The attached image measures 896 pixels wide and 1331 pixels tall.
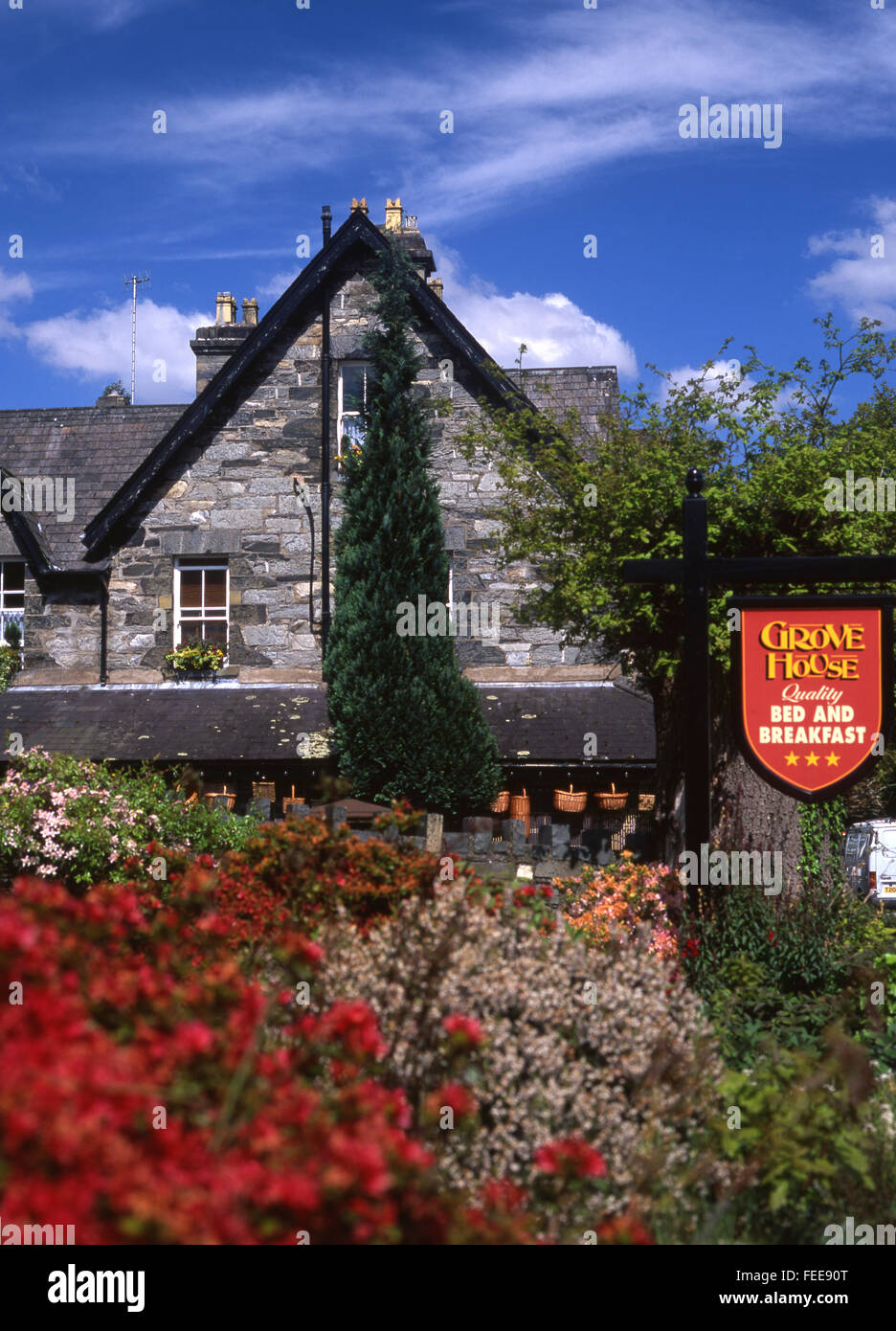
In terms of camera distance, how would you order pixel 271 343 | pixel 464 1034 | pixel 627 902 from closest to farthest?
1. pixel 464 1034
2. pixel 627 902
3. pixel 271 343

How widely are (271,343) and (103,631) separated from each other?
546cm

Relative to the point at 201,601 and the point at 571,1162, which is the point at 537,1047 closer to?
the point at 571,1162

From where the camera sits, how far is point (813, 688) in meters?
7.82

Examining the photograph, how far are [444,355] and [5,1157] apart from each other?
17731 millimetres

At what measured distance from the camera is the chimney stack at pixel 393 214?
21.7 meters

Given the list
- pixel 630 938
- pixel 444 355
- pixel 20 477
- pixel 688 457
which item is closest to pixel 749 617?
pixel 630 938

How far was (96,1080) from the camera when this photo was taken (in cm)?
254

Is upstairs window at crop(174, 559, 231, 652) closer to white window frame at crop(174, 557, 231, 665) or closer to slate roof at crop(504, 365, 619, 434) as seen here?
white window frame at crop(174, 557, 231, 665)

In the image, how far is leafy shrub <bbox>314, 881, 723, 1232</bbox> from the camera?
14.0 feet

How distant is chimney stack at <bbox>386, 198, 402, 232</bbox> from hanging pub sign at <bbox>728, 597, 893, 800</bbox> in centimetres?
1600

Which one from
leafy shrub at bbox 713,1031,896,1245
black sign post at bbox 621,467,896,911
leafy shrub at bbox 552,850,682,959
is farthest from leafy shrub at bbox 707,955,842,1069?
leafy shrub at bbox 713,1031,896,1245

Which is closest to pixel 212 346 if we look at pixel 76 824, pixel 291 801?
pixel 291 801

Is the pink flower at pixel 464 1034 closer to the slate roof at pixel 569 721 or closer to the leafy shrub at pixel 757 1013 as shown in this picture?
the leafy shrub at pixel 757 1013
